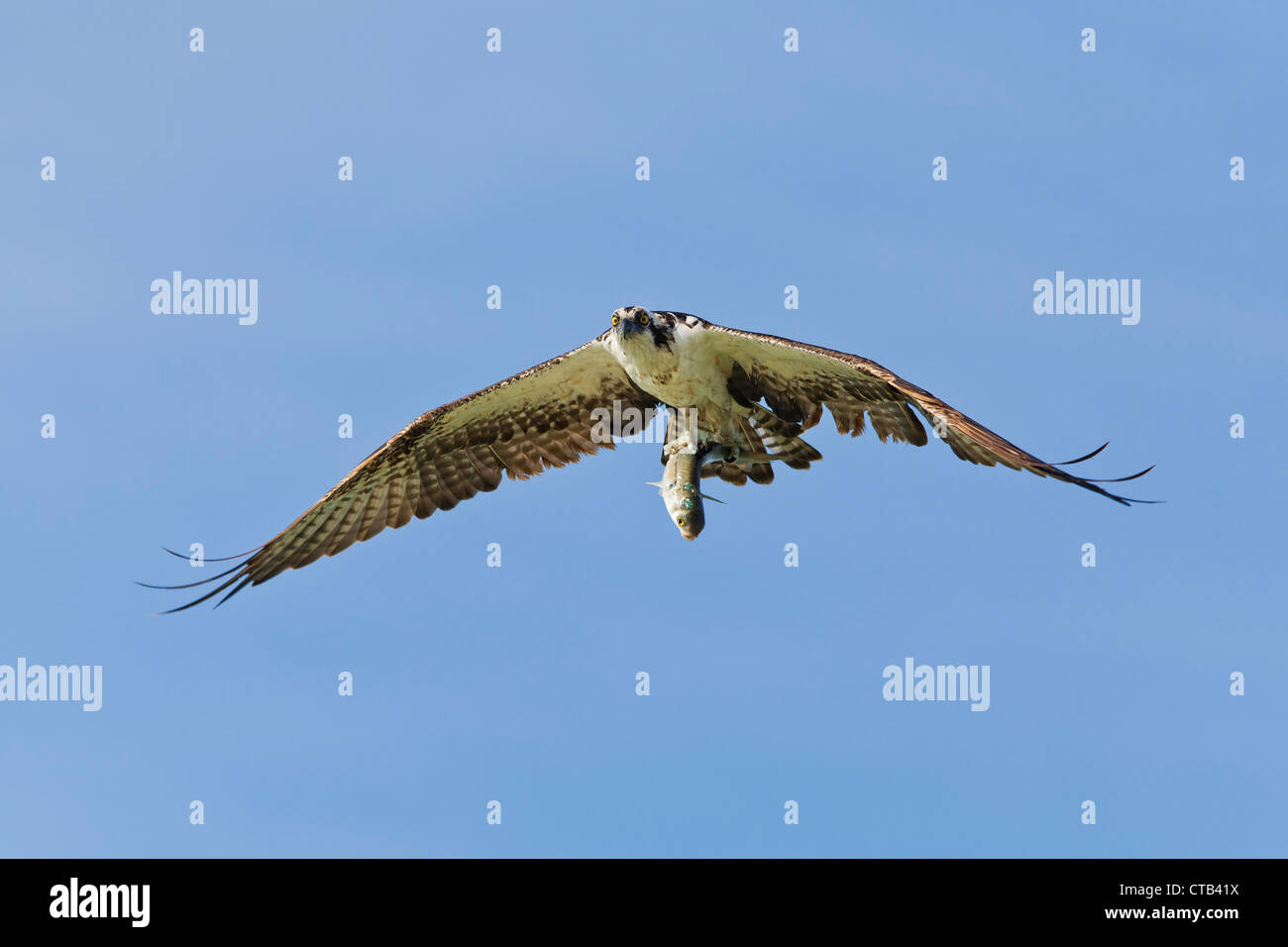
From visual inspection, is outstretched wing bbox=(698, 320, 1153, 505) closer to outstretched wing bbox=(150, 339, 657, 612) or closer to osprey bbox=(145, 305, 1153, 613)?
osprey bbox=(145, 305, 1153, 613)

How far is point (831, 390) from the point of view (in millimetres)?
19516

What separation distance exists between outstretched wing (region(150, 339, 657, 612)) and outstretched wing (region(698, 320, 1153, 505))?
1.62 meters

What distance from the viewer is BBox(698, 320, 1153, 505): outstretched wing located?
58.8ft

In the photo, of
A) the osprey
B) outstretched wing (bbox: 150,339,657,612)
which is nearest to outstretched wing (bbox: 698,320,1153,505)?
the osprey

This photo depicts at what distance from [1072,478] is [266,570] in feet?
32.3

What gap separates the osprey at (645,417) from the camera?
61.7ft

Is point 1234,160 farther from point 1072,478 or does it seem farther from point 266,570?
point 266,570

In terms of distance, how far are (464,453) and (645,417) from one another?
8.03 ft

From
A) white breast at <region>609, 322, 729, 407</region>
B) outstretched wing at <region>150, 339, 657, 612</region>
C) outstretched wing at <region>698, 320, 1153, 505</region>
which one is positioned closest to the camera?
outstretched wing at <region>698, 320, 1153, 505</region>

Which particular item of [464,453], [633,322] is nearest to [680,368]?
Answer: [633,322]

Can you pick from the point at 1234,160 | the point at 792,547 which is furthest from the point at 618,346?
the point at 1234,160

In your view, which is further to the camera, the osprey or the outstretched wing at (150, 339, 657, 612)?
the outstretched wing at (150, 339, 657, 612)

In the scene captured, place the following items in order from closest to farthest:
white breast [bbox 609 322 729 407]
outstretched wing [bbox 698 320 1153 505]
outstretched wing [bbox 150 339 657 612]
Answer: outstretched wing [bbox 698 320 1153 505], white breast [bbox 609 322 729 407], outstretched wing [bbox 150 339 657 612]

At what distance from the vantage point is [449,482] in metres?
21.4
